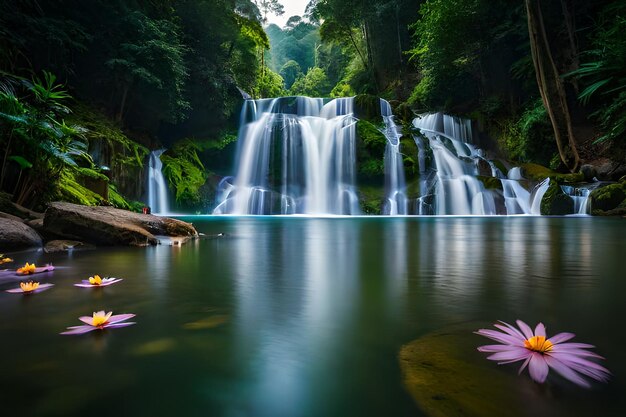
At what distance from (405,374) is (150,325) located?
1028 mm

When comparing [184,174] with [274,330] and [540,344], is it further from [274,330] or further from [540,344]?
[540,344]

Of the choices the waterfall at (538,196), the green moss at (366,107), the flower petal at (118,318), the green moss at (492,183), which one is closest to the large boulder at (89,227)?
the flower petal at (118,318)

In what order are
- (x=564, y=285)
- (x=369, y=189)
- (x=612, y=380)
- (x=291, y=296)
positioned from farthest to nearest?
(x=369, y=189) < (x=564, y=285) < (x=291, y=296) < (x=612, y=380)

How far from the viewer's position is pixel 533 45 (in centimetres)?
1333

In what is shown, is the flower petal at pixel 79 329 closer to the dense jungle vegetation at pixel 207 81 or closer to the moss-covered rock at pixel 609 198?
the dense jungle vegetation at pixel 207 81

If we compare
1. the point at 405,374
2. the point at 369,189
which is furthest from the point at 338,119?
the point at 405,374

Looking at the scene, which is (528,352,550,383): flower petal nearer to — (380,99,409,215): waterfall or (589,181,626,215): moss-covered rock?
(589,181,626,215): moss-covered rock

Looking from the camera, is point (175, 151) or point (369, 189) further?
point (175, 151)

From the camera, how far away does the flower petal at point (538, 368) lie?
969 millimetres

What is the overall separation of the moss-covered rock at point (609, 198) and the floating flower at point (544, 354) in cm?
1346

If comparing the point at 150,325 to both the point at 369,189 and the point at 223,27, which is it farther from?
the point at 223,27

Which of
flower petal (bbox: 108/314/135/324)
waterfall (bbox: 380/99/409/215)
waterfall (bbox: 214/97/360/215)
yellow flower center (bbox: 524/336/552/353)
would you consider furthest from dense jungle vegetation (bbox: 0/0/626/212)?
yellow flower center (bbox: 524/336/552/353)

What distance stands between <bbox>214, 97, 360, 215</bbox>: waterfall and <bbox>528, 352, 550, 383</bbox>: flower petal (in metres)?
14.1

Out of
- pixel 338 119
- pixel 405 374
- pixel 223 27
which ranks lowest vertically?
pixel 405 374
